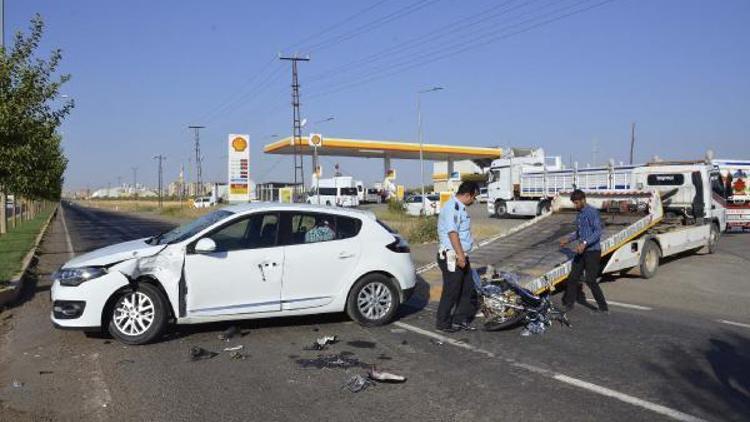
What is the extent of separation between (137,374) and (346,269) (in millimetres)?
2755

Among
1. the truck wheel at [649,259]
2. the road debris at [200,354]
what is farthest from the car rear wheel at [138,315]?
the truck wheel at [649,259]

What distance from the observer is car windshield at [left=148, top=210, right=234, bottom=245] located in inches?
302

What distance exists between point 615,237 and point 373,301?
5279 millimetres

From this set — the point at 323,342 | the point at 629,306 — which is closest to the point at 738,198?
the point at 629,306

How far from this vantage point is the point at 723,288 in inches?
473

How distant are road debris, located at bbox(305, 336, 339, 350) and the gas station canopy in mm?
57110

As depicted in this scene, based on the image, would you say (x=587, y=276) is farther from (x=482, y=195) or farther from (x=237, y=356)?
(x=482, y=195)

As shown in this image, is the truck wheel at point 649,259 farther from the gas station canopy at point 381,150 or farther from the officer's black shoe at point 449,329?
the gas station canopy at point 381,150

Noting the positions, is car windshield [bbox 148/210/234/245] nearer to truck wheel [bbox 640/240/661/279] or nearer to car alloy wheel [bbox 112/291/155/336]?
car alloy wheel [bbox 112/291/155/336]

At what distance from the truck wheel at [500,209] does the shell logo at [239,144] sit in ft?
46.1

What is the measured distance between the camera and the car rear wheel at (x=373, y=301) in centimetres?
822

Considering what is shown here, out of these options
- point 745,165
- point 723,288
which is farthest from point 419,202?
point 723,288

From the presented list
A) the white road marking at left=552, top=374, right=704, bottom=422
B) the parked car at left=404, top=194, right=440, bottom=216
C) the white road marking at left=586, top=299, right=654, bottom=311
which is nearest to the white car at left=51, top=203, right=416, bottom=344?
the white road marking at left=552, top=374, right=704, bottom=422

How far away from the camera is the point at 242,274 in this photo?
7578 millimetres
